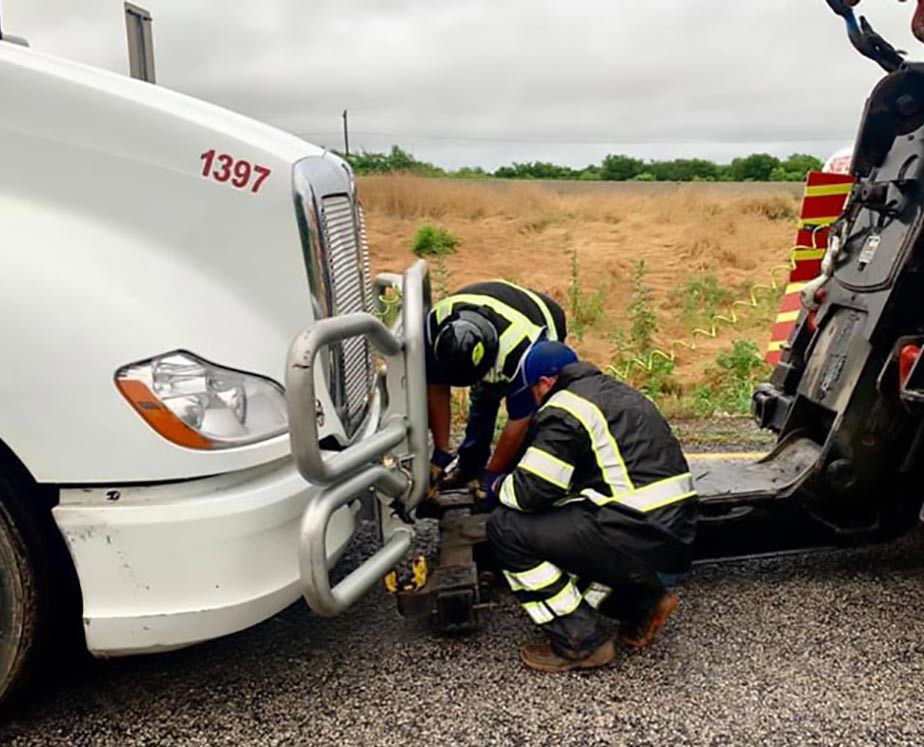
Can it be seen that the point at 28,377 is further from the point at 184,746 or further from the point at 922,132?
the point at 922,132

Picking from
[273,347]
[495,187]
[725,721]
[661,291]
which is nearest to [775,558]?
[725,721]

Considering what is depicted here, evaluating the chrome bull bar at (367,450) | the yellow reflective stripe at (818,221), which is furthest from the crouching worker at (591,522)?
the yellow reflective stripe at (818,221)

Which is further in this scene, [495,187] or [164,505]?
[495,187]

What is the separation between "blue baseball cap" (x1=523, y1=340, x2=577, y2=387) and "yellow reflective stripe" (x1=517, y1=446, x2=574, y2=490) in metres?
0.32

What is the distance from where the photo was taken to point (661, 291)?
15188mm

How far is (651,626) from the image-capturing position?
3.14 metres

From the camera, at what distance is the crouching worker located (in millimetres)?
3018

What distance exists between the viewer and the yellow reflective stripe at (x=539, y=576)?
3.07 metres

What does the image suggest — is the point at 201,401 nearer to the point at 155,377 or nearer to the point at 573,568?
the point at 155,377

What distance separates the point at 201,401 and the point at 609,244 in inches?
758

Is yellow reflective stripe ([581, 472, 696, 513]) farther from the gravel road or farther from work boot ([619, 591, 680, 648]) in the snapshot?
the gravel road

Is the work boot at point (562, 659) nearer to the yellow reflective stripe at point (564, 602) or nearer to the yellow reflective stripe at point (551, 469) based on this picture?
the yellow reflective stripe at point (564, 602)

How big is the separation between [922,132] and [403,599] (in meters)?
2.52

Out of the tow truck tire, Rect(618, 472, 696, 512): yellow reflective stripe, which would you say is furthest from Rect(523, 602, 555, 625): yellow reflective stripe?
the tow truck tire
